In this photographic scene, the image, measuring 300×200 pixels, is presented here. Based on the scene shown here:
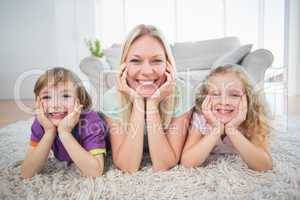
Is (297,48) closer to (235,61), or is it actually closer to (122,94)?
(235,61)

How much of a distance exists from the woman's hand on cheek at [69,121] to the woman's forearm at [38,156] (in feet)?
0.12

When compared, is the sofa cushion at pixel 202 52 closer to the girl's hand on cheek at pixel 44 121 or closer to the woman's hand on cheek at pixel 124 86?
the woman's hand on cheek at pixel 124 86

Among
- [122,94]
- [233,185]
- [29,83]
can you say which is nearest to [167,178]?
[233,185]

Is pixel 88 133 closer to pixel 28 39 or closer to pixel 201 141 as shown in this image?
pixel 201 141

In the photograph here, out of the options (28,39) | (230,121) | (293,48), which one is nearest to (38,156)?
(230,121)

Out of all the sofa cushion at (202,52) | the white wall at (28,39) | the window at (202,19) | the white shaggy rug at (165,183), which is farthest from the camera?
the window at (202,19)

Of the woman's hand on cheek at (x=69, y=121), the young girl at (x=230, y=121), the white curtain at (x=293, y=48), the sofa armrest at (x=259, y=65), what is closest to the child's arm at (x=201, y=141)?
the young girl at (x=230, y=121)

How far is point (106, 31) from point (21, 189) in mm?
4046

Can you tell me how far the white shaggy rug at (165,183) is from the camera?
28.0 inches

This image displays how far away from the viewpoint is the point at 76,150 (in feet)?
2.53

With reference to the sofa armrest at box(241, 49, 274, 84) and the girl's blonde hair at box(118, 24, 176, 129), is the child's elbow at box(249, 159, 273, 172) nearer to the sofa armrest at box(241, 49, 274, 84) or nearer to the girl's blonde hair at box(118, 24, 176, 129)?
the girl's blonde hair at box(118, 24, 176, 129)

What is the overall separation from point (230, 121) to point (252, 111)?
4.4 inches

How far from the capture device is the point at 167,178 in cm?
81

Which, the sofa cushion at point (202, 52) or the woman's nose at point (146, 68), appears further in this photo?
the sofa cushion at point (202, 52)
